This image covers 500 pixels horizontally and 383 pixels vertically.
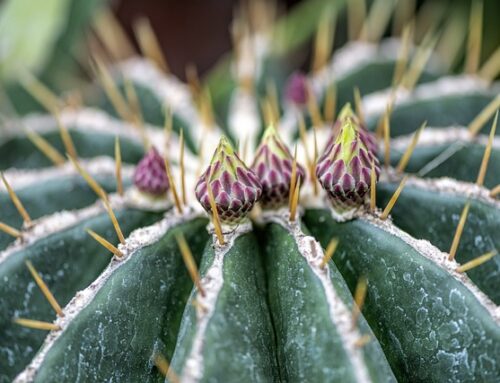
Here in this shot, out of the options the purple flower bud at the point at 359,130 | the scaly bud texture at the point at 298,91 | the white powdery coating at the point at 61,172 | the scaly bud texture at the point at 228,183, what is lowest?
the scaly bud texture at the point at 228,183

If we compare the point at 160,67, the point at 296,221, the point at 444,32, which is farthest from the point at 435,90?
the point at 444,32

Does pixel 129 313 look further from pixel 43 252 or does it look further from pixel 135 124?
pixel 135 124

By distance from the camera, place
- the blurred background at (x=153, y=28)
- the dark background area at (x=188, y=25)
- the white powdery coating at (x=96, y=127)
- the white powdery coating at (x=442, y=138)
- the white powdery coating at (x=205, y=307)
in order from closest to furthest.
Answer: the white powdery coating at (x=205, y=307) < the white powdery coating at (x=442, y=138) < the white powdery coating at (x=96, y=127) < the blurred background at (x=153, y=28) < the dark background area at (x=188, y=25)

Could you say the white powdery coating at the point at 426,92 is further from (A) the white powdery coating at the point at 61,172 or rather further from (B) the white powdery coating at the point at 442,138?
(A) the white powdery coating at the point at 61,172

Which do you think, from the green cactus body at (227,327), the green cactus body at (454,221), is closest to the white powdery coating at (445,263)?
the green cactus body at (454,221)

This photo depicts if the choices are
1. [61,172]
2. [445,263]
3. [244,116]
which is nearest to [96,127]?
[61,172]

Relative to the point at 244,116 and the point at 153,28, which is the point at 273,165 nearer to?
the point at 244,116
